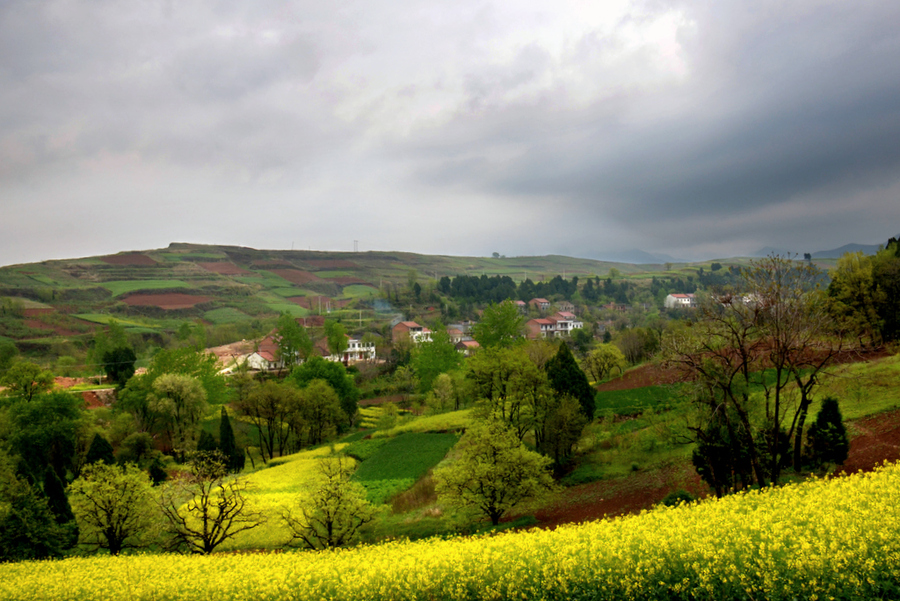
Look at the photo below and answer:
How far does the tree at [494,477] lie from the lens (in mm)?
23281

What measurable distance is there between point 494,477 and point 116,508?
19545 millimetres

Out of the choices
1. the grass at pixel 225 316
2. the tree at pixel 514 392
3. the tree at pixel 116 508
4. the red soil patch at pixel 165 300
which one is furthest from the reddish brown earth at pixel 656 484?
the red soil patch at pixel 165 300

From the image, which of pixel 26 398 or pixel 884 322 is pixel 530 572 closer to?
pixel 884 322

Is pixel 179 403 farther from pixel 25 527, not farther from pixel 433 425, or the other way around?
pixel 25 527

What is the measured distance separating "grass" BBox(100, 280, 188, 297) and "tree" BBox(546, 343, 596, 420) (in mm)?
177162

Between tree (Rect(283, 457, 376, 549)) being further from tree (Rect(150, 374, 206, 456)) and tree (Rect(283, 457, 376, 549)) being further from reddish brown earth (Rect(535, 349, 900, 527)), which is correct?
tree (Rect(150, 374, 206, 456))

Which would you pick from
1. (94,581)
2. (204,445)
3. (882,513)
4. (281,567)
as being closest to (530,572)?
(882,513)

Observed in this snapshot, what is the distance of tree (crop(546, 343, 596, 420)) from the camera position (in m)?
33.8

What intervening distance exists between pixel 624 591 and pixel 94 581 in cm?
1558

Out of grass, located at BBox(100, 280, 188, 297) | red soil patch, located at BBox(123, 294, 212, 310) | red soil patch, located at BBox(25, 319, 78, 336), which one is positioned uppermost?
grass, located at BBox(100, 280, 188, 297)

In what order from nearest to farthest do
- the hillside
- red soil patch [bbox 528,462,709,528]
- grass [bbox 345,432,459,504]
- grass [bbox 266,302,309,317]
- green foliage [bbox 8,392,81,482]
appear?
red soil patch [bbox 528,462,709,528] → grass [bbox 345,432,459,504] → green foliage [bbox 8,392,81,482] → the hillside → grass [bbox 266,302,309,317]

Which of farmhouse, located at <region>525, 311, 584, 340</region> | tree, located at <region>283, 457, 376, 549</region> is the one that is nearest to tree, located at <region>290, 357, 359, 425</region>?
tree, located at <region>283, 457, 376, 549</region>

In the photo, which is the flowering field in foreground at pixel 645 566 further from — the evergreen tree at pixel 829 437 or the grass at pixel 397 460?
the grass at pixel 397 460

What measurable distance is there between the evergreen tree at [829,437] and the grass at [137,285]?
19295cm
